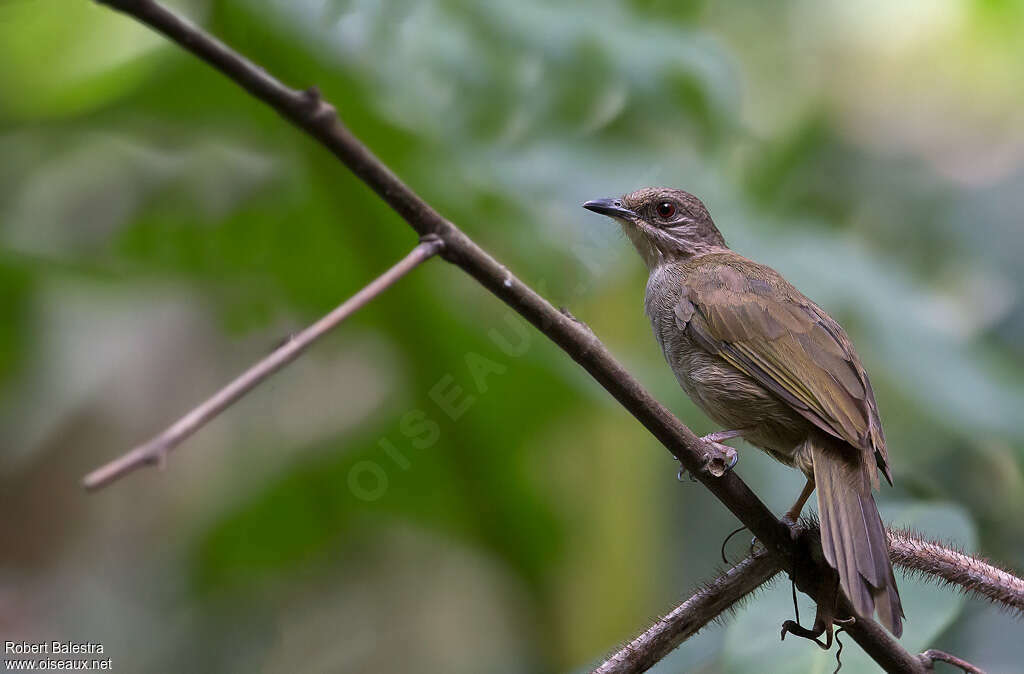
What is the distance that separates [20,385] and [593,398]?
217 cm

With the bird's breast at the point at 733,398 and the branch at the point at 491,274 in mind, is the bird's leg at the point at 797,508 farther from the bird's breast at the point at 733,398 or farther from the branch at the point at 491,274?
the branch at the point at 491,274

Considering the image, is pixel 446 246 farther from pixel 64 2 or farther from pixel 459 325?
pixel 64 2

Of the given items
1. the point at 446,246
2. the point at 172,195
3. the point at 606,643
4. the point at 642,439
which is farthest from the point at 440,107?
the point at 446,246

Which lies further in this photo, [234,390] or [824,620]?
[824,620]

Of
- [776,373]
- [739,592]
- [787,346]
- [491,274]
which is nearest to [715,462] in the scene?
[739,592]

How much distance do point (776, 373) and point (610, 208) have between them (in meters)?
1.03

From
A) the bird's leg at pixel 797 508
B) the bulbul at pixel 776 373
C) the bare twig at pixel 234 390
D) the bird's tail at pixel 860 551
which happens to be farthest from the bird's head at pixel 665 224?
the bare twig at pixel 234 390

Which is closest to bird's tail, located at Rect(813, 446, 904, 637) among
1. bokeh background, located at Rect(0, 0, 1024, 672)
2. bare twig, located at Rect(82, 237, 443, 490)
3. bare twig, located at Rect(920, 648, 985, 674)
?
bare twig, located at Rect(920, 648, 985, 674)

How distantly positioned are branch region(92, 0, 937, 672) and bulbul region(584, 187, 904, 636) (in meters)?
0.29

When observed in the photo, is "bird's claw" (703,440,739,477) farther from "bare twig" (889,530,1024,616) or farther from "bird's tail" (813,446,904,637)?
"bare twig" (889,530,1024,616)

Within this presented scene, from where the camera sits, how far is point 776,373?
274 centimetres

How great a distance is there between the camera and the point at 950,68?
5.04 metres

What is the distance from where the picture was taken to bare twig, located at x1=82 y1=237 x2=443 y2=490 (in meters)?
1.04

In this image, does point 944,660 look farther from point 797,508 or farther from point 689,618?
point 797,508
